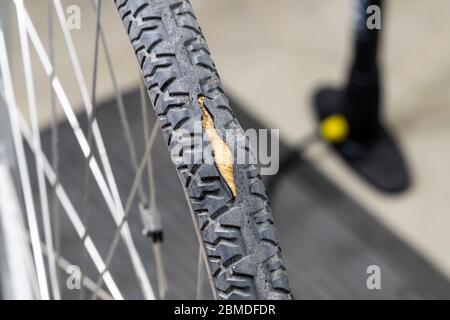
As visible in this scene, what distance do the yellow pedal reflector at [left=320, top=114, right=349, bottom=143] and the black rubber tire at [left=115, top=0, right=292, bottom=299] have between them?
29.3 inches

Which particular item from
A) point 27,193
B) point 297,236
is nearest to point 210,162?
point 27,193

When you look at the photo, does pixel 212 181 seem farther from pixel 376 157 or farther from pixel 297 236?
pixel 376 157

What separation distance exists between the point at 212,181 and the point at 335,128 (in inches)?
30.4

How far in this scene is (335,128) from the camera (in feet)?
3.69

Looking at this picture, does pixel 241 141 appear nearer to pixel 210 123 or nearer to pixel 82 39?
pixel 210 123

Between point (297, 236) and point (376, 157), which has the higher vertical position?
point (376, 157)

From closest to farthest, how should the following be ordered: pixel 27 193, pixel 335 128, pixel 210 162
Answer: pixel 210 162, pixel 27 193, pixel 335 128

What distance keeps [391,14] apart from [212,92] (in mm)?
1007

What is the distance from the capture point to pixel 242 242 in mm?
365

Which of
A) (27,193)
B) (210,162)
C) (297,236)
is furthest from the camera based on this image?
(297,236)

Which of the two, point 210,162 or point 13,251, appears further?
point 13,251

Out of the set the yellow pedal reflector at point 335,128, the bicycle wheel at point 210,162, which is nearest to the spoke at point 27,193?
the bicycle wheel at point 210,162

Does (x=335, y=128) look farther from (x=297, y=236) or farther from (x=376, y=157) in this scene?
(x=297, y=236)

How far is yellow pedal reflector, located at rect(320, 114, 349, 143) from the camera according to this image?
1.13 metres
